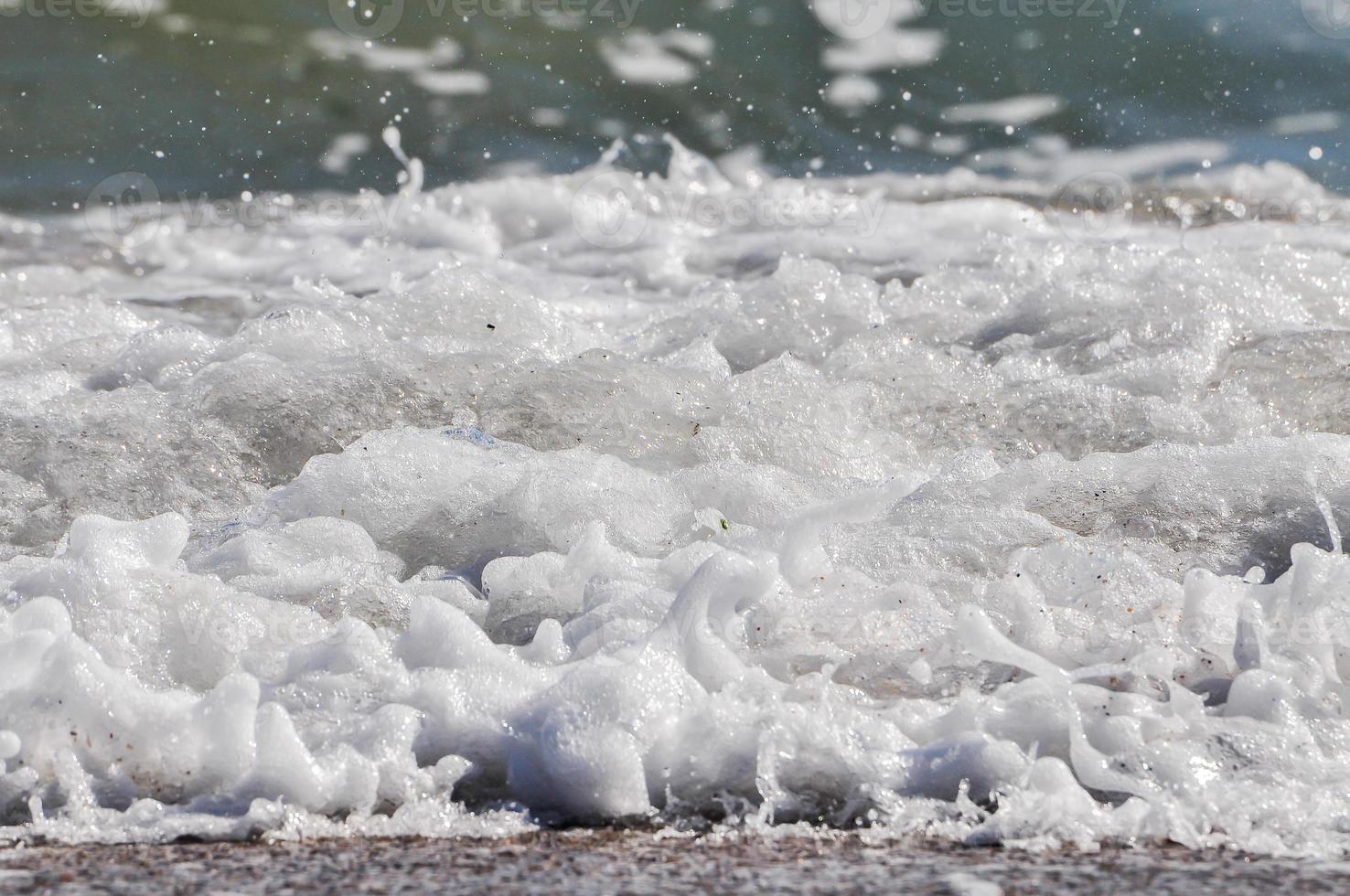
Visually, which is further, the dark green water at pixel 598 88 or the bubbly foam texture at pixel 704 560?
the dark green water at pixel 598 88

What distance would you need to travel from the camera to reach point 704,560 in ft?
6.42

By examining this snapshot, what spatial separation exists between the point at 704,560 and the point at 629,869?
684mm

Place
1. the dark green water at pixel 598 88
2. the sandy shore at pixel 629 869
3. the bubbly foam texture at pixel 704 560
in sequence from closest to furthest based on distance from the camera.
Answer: the sandy shore at pixel 629 869
the bubbly foam texture at pixel 704 560
the dark green water at pixel 598 88

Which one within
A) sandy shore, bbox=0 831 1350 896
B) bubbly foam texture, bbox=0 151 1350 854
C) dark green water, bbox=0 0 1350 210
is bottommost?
sandy shore, bbox=0 831 1350 896

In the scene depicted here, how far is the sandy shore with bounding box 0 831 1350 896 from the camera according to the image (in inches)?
50.3

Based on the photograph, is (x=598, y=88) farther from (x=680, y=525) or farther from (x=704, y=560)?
(x=704, y=560)

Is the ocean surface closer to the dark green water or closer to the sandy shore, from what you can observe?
the sandy shore

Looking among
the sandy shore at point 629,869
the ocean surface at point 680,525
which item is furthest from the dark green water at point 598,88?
the sandy shore at point 629,869

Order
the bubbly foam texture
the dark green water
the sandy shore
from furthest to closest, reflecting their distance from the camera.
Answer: the dark green water, the bubbly foam texture, the sandy shore

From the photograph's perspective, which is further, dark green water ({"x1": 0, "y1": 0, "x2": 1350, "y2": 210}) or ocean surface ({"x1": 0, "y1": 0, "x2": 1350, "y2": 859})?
dark green water ({"x1": 0, "y1": 0, "x2": 1350, "y2": 210})

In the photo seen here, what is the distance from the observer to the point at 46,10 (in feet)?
29.1

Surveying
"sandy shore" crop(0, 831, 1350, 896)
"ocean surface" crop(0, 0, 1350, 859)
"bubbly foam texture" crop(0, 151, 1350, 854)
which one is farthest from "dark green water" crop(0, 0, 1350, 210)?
"sandy shore" crop(0, 831, 1350, 896)

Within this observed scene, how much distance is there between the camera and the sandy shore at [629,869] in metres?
1.28

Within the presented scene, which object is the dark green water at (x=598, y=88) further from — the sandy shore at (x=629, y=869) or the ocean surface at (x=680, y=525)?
the sandy shore at (x=629, y=869)
